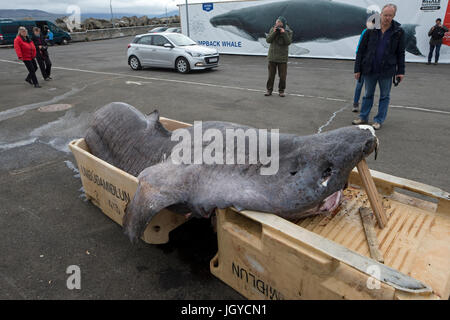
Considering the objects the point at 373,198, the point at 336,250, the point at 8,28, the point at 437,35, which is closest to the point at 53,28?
the point at 8,28

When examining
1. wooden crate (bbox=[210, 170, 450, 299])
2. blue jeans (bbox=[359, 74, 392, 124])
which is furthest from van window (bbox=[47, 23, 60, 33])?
wooden crate (bbox=[210, 170, 450, 299])

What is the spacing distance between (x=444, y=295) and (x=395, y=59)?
5017 millimetres

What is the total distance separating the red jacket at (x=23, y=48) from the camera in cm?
1049

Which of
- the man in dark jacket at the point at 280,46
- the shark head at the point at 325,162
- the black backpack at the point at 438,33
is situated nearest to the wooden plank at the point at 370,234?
the shark head at the point at 325,162

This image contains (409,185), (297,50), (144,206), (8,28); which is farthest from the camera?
(8,28)

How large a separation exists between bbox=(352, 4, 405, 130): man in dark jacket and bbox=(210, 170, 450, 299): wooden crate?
375cm

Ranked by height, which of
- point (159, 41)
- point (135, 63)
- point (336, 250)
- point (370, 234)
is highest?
point (159, 41)

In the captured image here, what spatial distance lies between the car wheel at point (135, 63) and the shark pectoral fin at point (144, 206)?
508 inches

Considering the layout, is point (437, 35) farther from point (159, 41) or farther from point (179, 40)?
point (159, 41)

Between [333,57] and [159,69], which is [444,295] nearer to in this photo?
[159,69]

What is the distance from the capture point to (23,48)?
414 inches

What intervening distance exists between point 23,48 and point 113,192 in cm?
1026

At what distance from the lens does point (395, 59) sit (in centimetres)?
567

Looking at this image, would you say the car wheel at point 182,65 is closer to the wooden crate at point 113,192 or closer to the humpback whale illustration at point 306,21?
the humpback whale illustration at point 306,21
